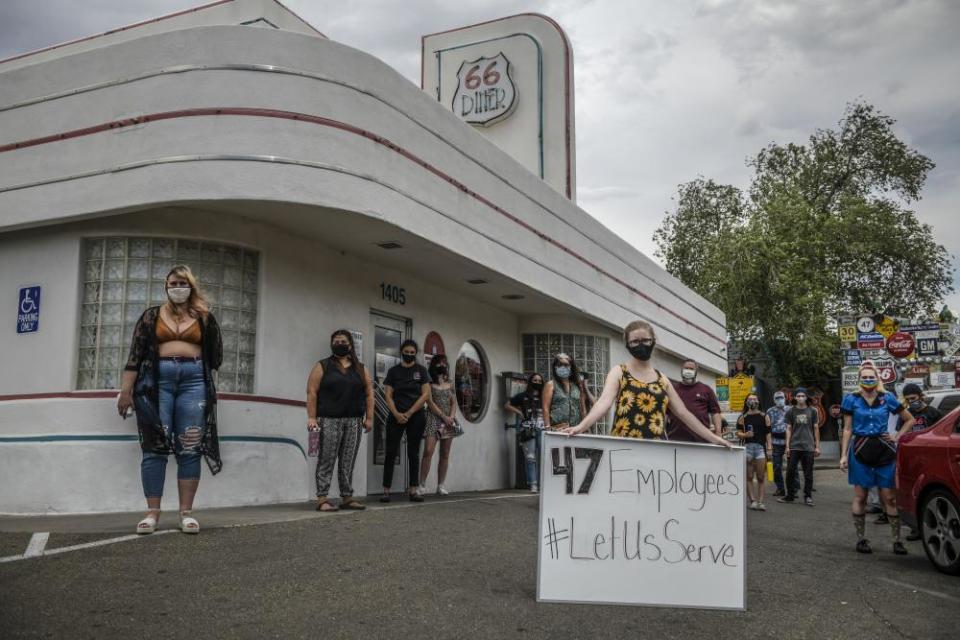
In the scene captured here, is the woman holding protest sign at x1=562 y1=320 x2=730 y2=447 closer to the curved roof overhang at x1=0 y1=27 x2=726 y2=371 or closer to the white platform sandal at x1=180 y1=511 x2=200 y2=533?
the white platform sandal at x1=180 y1=511 x2=200 y2=533

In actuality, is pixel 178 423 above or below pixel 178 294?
below

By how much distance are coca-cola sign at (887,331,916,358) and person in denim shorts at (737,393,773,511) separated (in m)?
11.1

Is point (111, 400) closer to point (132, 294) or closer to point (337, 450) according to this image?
point (132, 294)

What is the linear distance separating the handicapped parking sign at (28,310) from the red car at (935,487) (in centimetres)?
870

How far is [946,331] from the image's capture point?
2627cm

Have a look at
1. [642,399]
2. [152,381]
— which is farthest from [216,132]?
[642,399]

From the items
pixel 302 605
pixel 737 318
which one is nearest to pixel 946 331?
pixel 737 318

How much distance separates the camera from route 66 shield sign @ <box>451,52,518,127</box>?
19078 millimetres

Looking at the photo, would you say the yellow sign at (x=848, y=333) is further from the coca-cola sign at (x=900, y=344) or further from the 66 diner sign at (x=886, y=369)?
the coca-cola sign at (x=900, y=344)

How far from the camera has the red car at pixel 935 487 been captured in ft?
22.8

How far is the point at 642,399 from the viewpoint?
19.2 feet

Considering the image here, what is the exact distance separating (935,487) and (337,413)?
5349mm

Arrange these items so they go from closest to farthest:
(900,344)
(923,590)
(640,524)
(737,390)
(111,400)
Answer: (640,524)
(923,590)
(111,400)
(900,344)
(737,390)

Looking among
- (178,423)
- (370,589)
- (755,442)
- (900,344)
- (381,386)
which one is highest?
(900,344)
